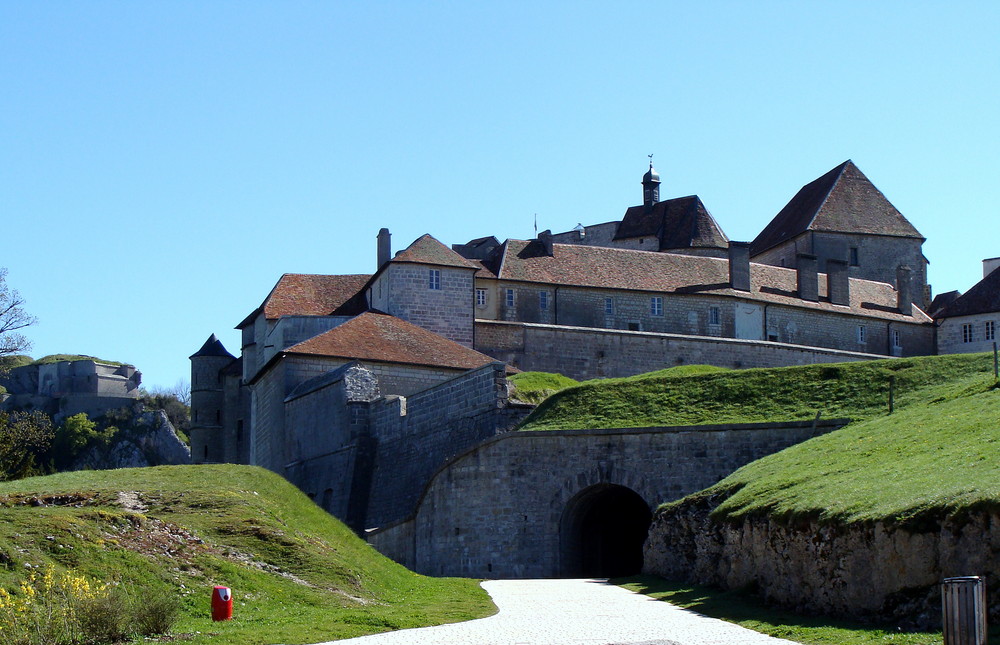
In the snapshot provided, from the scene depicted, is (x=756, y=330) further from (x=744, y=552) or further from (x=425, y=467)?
(x=744, y=552)

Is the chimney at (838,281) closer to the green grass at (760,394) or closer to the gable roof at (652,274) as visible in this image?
the gable roof at (652,274)

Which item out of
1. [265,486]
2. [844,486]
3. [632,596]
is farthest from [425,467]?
[844,486]

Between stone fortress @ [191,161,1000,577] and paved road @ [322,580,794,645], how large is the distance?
9197 mm

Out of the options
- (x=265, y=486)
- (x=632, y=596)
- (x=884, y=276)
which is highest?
(x=884, y=276)

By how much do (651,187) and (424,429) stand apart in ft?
137

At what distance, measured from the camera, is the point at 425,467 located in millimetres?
39312

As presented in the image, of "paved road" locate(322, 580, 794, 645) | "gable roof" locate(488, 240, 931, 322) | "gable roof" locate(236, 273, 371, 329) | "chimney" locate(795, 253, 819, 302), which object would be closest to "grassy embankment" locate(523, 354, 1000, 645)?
"paved road" locate(322, 580, 794, 645)

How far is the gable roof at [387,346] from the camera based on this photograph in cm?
4509

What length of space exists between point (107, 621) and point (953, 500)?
10066mm

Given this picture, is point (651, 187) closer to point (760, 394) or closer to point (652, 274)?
point (652, 274)

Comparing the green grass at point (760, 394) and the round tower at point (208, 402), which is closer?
the green grass at point (760, 394)

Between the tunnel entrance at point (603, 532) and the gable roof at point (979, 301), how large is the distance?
109ft

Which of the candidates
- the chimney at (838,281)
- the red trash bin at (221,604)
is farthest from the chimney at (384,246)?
the red trash bin at (221,604)

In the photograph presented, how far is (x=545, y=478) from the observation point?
32.4m
